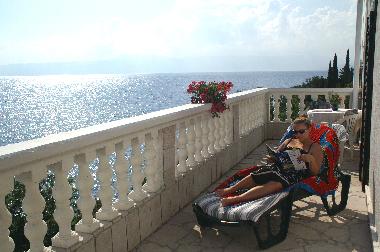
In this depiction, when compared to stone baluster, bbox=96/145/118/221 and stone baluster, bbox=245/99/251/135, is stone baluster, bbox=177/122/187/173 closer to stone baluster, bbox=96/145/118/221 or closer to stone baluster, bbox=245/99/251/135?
stone baluster, bbox=96/145/118/221

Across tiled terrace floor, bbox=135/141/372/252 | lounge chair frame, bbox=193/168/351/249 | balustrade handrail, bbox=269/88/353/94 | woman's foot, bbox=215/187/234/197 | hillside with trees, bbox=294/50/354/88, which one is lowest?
tiled terrace floor, bbox=135/141/372/252

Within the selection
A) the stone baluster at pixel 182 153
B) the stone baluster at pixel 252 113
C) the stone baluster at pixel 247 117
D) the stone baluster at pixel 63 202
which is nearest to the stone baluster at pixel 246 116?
the stone baluster at pixel 247 117

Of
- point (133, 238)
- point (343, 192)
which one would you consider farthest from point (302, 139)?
point (133, 238)

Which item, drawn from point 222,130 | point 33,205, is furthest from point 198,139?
point 33,205

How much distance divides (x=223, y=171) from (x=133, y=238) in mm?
3209

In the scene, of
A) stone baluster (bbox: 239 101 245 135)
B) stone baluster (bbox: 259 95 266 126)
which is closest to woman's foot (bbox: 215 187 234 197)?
stone baluster (bbox: 239 101 245 135)

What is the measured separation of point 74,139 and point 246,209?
2045mm

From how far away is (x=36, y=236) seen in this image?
11.1ft

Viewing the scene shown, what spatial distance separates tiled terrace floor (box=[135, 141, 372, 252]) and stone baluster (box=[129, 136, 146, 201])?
0.53 m

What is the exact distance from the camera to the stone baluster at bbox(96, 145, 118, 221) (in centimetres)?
423

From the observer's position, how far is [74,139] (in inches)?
→ 144

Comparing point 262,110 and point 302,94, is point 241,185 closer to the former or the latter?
point 262,110

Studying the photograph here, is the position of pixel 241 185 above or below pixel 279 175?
below

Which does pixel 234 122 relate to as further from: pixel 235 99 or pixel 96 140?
pixel 96 140
